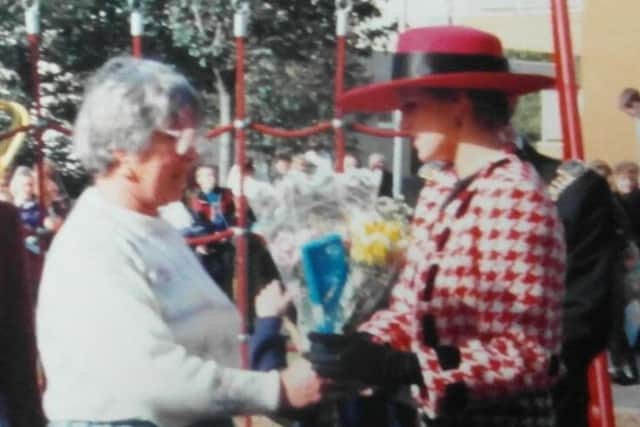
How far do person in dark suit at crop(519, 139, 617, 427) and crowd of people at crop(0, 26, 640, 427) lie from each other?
530 millimetres

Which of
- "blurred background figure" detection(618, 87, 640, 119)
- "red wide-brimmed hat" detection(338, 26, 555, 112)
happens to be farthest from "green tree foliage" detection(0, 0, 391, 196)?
"red wide-brimmed hat" detection(338, 26, 555, 112)

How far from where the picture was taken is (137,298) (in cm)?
306

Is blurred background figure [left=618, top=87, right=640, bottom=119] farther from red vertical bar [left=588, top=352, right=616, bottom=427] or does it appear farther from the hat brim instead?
the hat brim

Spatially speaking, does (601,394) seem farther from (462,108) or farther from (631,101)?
(631,101)

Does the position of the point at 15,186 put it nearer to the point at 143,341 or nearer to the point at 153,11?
the point at 143,341

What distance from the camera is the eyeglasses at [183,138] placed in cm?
323

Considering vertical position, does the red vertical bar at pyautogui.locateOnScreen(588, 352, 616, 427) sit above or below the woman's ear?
below

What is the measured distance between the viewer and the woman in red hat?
3.06 metres

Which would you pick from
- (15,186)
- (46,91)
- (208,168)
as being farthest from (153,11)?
(15,186)

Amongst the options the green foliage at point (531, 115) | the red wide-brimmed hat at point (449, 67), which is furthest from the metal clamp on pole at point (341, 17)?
the green foliage at point (531, 115)

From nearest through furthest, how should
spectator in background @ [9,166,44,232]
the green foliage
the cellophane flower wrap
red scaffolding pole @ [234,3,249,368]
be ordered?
the cellophane flower wrap < red scaffolding pole @ [234,3,249,368] < spectator in background @ [9,166,44,232] < the green foliage

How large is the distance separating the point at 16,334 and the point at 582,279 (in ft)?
4.59

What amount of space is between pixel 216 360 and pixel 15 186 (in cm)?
642

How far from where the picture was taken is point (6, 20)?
810 inches
